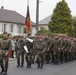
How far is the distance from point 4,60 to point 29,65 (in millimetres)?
3986

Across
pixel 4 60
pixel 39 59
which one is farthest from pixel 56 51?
pixel 4 60

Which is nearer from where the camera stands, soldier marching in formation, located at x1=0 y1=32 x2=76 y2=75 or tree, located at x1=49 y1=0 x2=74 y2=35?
soldier marching in formation, located at x1=0 y1=32 x2=76 y2=75

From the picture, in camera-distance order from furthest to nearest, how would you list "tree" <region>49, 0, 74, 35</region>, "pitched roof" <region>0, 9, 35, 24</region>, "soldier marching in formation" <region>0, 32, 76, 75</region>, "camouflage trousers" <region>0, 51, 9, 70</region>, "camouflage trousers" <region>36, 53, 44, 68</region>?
"pitched roof" <region>0, 9, 35, 24</region> < "tree" <region>49, 0, 74, 35</region> < "camouflage trousers" <region>36, 53, 44, 68</region> < "soldier marching in formation" <region>0, 32, 76, 75</region> < "camouflage trousers" <region>0, 51, 9, 70</region>

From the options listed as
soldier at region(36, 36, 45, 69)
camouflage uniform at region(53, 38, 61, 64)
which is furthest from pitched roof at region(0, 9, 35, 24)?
soldier at region(36, 36, 45, 69)

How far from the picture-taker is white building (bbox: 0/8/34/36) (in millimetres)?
61469

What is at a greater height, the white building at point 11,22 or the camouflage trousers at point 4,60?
the white building at point 11,22

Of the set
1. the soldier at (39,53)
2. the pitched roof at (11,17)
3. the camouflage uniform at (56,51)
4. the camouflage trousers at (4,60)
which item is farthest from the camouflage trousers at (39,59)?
the pitched roof at (11,17)

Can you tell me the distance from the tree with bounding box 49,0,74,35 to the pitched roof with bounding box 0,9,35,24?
6962 mm

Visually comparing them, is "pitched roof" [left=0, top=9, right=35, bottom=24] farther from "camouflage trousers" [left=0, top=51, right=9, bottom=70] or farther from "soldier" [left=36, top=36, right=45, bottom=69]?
"camouflage trousers" [left=0, top=51, right=9, bottom=70]

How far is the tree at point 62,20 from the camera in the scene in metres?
60.2

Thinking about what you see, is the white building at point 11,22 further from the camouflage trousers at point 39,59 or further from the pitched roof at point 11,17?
the camouflage trousers at point 39,59

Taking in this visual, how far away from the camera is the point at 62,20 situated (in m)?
61.6

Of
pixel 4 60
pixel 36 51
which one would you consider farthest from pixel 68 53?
pixel 4 60

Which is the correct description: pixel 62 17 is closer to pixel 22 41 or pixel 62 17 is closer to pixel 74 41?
pixel 74 41
